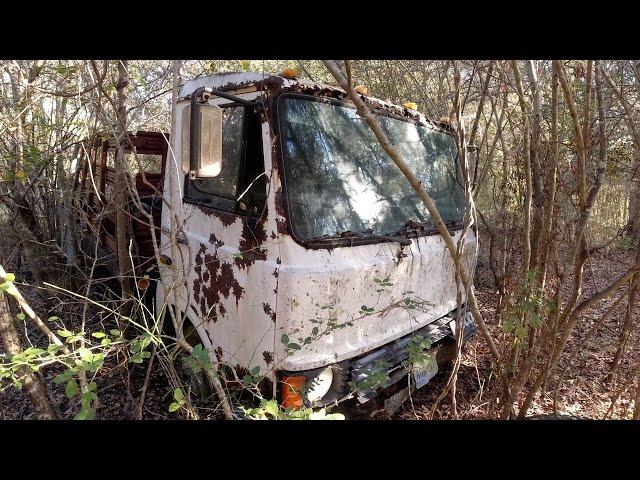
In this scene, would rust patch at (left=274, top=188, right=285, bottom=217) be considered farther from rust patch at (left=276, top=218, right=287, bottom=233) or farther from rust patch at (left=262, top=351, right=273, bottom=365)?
rust patch at (left=262, top=351, right=273, bottom=365)

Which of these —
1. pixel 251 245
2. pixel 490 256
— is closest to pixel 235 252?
pixel 251 245

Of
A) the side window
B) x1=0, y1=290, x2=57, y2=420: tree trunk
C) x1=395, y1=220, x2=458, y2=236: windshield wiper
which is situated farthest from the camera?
x1=395, y1=220, x2=458, y2=236: windshield wiper

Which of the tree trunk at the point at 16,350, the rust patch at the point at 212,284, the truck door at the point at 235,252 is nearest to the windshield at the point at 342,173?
the truck door at the point at 235,252

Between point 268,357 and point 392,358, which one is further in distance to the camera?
point 392,358

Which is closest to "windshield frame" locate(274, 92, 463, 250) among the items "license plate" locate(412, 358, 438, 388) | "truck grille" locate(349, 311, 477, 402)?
"truck grille" locate(349, 311, 477, 402)

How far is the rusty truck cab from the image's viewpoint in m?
2.28

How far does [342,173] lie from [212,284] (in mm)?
1126

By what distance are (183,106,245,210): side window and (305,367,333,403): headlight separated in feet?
3.73

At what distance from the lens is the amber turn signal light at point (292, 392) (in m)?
2.25

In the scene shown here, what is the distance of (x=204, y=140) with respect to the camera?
82.7 inches

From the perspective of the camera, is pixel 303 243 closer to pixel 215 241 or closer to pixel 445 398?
pixel 215 241

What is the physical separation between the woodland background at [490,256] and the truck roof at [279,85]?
0.81 feet

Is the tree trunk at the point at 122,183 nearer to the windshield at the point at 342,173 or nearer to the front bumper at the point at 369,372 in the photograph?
the windshield at the point at 342,173
